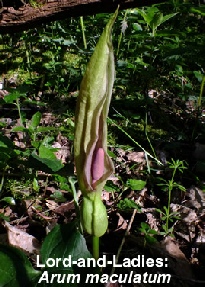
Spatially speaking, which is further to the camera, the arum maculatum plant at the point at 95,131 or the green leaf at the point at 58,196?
the green leaf at the point at 58,196

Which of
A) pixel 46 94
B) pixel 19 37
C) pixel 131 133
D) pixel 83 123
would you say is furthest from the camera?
pixel 19 37

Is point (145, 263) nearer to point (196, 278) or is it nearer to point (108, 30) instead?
point (196, 278)

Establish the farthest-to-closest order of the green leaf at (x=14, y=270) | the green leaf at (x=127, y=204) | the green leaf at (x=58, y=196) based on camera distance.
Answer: the green leaf at (x=58, y=196) < the green leaf at (x=127, y=204) < the green leaf at (x=14, y=270)

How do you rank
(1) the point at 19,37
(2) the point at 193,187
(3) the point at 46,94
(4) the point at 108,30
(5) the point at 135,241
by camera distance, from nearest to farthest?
(4) the point at 108,30 → (5) the point at 135,241 → (2) the point at 193,187 → (3) the point at 46,94 → (1) the point at 19,37

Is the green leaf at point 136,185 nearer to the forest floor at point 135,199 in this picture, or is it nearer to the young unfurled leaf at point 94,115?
the forest floor at point 135,199

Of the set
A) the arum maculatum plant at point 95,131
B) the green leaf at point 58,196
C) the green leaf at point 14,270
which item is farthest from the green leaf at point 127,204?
the green leaf at point 14,270

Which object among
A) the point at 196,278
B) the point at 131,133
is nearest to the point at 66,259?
the point at 196,278
